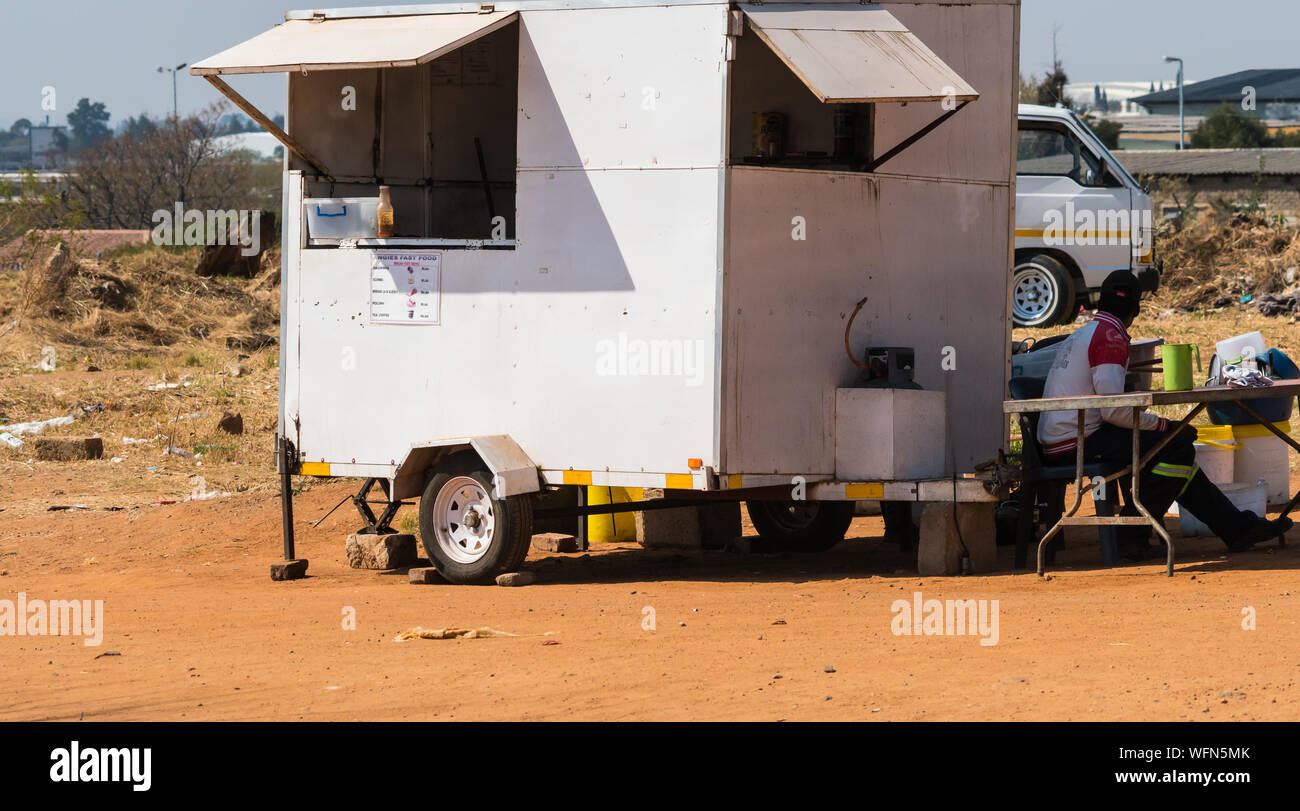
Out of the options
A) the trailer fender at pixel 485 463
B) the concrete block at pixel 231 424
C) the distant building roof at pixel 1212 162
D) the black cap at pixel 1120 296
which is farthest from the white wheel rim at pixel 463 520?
the distant building roof at pixel 1212 162

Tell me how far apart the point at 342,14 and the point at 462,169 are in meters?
2.23

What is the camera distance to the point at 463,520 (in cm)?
960

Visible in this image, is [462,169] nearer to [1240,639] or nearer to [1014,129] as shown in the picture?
[1014,129]

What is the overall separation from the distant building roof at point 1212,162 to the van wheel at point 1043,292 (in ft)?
70.1

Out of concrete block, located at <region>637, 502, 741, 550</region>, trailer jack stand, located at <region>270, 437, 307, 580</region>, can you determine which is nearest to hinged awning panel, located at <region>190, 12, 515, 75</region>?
trailer jack stand, located at <region>270, 437, 307, 580</region>

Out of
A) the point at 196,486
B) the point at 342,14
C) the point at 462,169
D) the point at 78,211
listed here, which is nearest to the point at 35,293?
the point at 78,211

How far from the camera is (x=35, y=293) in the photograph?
24578 millimetres

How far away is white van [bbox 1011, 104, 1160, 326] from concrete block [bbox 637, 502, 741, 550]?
7.21 metres

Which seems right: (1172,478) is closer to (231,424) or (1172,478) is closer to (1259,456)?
(1259,456)

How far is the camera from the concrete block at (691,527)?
1144 centimetres

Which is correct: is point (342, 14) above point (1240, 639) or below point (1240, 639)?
above

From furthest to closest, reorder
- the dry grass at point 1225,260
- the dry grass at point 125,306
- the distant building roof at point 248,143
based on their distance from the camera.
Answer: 1. the distant building roof at point 248,143
2. the dry grass at point 125,306
3. the dry grass at point 1225,260
